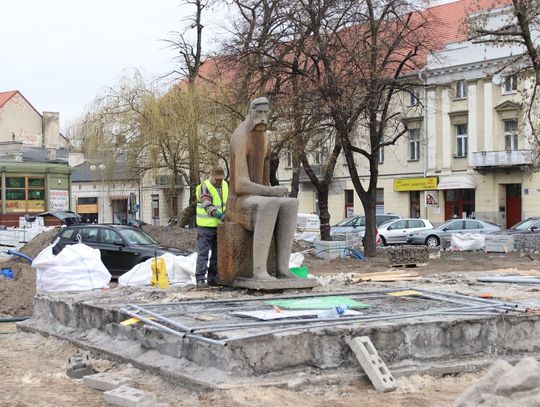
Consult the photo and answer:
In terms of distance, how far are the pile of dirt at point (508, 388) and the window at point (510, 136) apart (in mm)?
40268

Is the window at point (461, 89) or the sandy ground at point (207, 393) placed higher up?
the window at point (461, 89)

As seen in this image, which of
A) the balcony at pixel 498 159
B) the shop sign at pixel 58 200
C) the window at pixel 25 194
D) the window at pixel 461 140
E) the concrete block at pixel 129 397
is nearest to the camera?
the concrete block at pixel 129 397

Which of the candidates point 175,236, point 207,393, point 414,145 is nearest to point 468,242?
point 175,236

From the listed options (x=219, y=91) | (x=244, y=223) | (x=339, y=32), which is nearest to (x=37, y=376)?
(x=244, y=223)

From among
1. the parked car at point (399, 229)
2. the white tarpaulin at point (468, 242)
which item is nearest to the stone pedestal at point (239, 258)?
the white tarpaulin at point (468, 242)

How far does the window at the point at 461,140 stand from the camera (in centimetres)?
4531

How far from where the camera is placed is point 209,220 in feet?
35.8

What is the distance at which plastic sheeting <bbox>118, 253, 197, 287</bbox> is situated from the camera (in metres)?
13.9

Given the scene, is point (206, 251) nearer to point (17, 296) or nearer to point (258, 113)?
point (258, 113)

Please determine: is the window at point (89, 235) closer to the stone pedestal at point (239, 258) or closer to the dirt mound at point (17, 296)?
the dirt mound at point (17, 296)

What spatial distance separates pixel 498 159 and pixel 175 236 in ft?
75.5

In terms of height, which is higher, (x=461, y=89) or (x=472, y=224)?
(x=461, y=89)

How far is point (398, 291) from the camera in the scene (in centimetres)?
997

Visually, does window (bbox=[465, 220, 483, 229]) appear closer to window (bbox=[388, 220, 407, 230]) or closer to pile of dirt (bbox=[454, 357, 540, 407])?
window (bbox=[388, 220, 407, 230])
